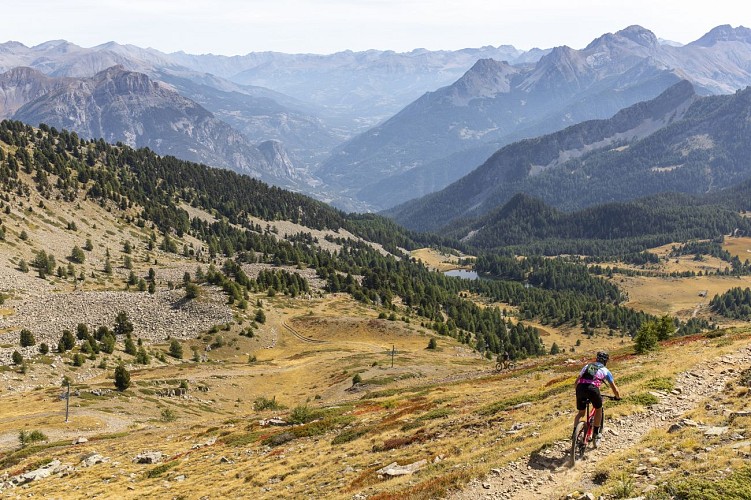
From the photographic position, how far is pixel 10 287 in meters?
120

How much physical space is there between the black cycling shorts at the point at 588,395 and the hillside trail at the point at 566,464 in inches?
92.6

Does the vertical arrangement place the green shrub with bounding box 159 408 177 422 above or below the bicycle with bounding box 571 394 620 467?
below

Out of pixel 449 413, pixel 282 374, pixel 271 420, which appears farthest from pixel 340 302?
pixel 449 413

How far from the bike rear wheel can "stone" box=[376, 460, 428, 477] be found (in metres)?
8.37

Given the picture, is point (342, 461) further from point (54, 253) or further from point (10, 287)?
point (54, 253)

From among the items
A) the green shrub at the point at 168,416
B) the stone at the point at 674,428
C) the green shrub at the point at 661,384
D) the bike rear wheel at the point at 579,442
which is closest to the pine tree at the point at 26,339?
the green shrub at the point at 168,416

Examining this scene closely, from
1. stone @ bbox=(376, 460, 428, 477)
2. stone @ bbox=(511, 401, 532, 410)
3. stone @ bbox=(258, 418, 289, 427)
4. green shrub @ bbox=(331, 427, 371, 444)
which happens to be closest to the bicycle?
stone @ bbox=(376, 460, 428, 477)

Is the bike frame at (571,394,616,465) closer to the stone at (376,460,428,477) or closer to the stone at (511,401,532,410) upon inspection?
the stone at (376,460,428,477)

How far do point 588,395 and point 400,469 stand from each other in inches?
431

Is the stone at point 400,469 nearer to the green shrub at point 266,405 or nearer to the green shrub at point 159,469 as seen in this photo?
the green shrub at point 159,469

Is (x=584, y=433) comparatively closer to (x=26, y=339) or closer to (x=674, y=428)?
(x=674, y=428)

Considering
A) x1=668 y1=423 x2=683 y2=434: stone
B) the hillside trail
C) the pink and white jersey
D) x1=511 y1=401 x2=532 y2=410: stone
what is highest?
the pink and white jersey

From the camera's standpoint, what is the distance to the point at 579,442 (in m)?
24.1

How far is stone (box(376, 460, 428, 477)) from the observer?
27812mm
